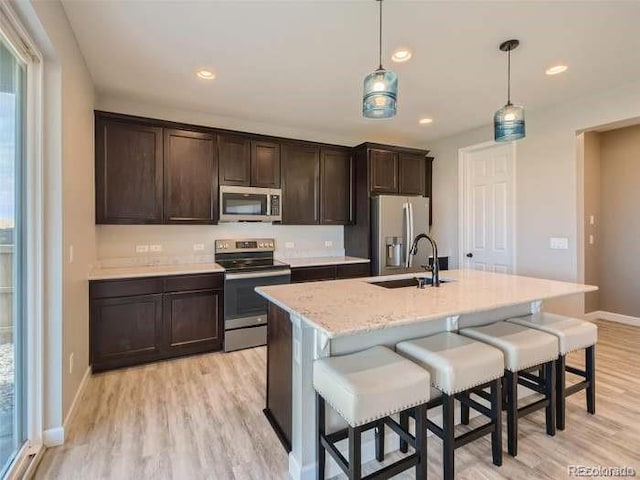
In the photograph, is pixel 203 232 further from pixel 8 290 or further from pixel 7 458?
pixel 7 458

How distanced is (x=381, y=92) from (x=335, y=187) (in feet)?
8.88

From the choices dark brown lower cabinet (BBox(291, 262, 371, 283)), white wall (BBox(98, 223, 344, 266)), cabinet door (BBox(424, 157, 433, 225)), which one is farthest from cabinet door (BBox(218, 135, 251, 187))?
cabinet door (BBox(424, 157, 433, 225))

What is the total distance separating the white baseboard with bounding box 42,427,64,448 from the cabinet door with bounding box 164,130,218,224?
6.66 ft

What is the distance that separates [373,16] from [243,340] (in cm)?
310

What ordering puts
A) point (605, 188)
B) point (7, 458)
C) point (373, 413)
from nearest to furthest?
point (373, 413), point (7, 458), point (605, 188)

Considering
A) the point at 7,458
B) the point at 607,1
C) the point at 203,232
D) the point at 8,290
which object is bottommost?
the point at 7,458

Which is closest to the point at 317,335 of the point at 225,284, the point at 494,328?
the point at 494,328

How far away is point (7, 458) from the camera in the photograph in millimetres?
1688

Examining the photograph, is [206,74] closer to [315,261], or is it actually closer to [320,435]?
[315,261]

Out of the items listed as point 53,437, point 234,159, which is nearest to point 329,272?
point 234,159

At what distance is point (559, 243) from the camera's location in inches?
144

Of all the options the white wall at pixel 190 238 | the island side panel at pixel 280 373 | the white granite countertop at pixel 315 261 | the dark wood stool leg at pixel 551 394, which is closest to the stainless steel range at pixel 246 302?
the white granite countertop at pixel 315 261

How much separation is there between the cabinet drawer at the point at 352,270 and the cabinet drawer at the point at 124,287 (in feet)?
6.70

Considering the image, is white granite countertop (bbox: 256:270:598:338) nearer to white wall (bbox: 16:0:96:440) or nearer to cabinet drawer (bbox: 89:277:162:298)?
white wall (bbox: 16:0:96:440)
